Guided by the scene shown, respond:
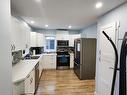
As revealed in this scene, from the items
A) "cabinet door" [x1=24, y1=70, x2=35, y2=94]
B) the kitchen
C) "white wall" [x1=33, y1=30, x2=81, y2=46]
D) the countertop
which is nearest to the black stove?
the kitchen

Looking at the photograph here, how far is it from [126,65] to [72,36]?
188 inches

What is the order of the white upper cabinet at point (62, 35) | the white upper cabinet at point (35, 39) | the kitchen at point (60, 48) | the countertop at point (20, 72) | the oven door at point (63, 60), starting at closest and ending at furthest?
the kitchen at point (60, 48) < the countertop at point (20, 72) < the white upper cabinet at point (35, 39) < the oven door at point (63, 60) < the white upper cabinet at point (62, 35)

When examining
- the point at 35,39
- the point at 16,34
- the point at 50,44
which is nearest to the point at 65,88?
the point at 16,34

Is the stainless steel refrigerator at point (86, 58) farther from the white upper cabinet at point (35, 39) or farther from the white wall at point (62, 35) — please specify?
the white upper cabinet at point (35, 39)

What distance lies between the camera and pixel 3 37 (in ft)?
3.92

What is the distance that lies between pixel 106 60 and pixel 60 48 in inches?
162

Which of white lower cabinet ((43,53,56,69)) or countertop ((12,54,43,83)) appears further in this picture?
white lower cabinet ((43,53,56,69))

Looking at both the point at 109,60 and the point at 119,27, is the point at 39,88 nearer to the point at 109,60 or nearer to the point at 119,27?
the point at 109,60

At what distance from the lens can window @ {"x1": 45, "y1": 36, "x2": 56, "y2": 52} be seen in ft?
23.3

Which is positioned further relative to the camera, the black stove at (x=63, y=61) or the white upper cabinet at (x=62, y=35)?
the white upper cabinet at (x=62, y=35)

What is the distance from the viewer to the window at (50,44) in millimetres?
7113

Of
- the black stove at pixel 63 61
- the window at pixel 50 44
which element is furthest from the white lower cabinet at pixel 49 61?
the window at pixel 50 44

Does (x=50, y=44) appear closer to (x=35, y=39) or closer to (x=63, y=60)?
(x=63, y=60)

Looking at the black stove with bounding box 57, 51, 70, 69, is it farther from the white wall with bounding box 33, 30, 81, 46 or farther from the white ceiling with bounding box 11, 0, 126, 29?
the white ceiling with bounding box 11, 0, 126, 29
